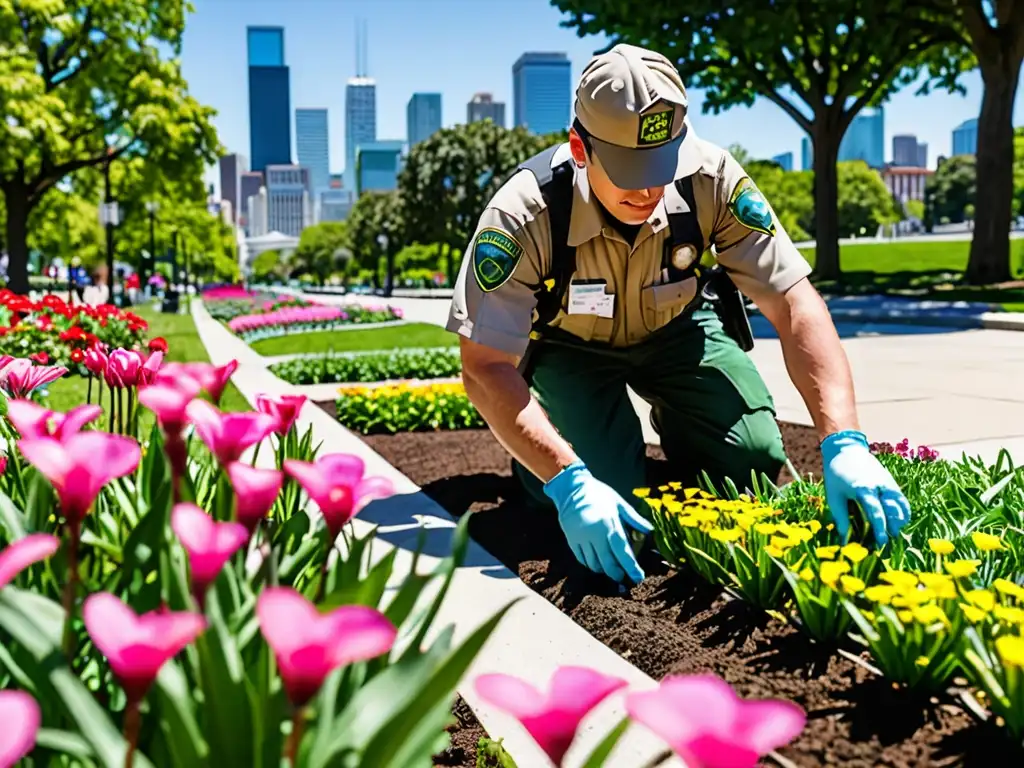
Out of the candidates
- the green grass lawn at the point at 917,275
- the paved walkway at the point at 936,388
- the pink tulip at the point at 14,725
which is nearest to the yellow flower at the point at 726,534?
the pink tulip at the point at 14,725

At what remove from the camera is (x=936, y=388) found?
805cm

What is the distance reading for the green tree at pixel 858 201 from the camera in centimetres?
9800

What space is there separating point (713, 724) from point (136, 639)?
475 mm

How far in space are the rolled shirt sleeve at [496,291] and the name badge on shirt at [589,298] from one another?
0.27 m

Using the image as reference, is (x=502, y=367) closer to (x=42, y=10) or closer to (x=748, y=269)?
(x=748, y=269)

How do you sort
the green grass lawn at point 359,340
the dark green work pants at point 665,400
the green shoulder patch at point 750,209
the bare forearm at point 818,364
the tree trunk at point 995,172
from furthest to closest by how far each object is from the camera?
the tree trunk at point 995,172
the green grass lawn at point 359,340
the dark green work pants at point 665,400
the green shoulder patch at point 750,209
the bare forearm at point 818,364

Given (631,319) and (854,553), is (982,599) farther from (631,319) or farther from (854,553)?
(631,319)

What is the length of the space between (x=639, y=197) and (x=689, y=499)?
96cm

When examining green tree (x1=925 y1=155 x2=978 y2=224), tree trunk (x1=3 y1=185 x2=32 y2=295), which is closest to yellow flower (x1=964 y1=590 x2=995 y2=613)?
tree trunk (x1=3 y1=185 x2=32 y2=295)

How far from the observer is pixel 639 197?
10.8ft

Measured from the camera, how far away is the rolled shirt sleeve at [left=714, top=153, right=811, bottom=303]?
3482 millimetres

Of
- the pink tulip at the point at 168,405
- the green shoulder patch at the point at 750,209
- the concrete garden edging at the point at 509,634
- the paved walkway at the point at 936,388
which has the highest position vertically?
the green shoulder patch at the point at 750,209

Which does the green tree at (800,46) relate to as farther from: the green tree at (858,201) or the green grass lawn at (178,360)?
the green tree at (858,201)

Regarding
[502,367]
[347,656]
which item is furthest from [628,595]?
[347,656]
